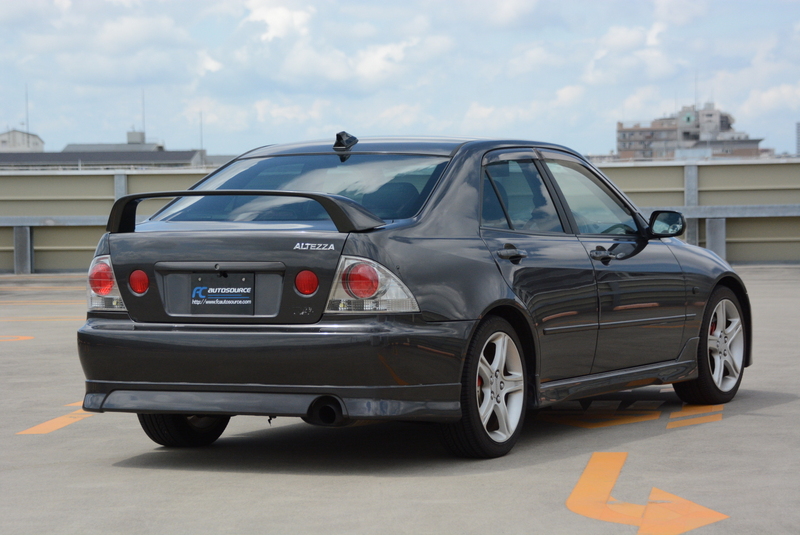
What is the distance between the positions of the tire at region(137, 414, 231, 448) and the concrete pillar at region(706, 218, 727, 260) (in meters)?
25.7

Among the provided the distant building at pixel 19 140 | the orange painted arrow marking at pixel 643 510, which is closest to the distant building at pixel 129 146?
the distant building at pixel 19 140

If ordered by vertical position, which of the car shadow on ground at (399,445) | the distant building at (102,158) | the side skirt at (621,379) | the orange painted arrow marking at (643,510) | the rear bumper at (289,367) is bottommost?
the car shadow on ground at (399,445)

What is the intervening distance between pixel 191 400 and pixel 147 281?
0.59m

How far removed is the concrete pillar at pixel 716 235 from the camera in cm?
3044

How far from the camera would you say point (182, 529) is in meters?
4.30

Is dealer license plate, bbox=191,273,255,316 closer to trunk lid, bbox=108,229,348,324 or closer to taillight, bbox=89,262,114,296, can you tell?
trunk lid, bbox=108,229,348,324

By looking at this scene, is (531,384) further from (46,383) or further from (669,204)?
(669,204)

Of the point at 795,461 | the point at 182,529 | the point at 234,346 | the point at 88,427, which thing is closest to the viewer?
the point at 182,529

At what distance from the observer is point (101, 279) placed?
218 inches

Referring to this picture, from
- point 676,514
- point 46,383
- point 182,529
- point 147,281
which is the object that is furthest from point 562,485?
point 46,383

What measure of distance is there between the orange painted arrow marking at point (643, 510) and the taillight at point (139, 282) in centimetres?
213

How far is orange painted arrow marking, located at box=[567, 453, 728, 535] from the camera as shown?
428 centimetres

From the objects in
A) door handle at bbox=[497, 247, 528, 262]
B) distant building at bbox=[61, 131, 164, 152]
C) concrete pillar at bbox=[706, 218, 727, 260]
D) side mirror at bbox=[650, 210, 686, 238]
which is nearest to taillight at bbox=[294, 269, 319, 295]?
door handle at bbox=[497, 247, 528, 262]

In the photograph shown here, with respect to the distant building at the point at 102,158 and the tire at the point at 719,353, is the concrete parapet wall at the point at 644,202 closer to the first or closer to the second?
the tire at the point at 719,353
